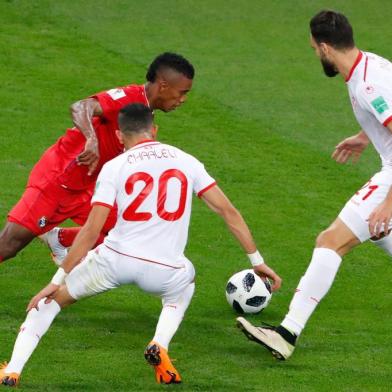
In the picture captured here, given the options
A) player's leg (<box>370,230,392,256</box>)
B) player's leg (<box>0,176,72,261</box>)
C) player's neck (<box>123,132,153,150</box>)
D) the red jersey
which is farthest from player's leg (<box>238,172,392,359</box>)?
player's leg (<box>0,176,72,261</box>)

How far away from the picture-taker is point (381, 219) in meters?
9.05

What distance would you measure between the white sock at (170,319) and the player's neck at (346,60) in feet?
6.33

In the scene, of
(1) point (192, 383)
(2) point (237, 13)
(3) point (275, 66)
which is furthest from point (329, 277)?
(2) point (237, 13)

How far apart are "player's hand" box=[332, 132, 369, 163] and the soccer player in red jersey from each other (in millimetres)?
1327

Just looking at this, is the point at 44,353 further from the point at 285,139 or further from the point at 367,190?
the point at 285,139

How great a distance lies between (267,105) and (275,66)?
174 cm

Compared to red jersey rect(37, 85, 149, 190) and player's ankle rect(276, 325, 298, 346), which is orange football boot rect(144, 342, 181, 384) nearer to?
player's ankle rect(276, 325, 298, 346)

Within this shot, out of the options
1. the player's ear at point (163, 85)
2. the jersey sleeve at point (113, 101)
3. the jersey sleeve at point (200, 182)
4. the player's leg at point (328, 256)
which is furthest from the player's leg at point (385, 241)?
the jersey sleeve at point (113, 101)

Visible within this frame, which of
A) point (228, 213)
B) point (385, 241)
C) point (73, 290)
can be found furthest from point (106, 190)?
point (385, 241)

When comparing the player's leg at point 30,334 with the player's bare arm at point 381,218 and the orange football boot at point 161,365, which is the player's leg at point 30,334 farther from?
the player's bare arm at point 381,218

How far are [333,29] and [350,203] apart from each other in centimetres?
127

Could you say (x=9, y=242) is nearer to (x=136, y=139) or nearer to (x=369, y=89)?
(x=136, y=139)

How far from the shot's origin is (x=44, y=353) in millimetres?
9383

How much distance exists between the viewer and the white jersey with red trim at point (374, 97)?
919 cm
